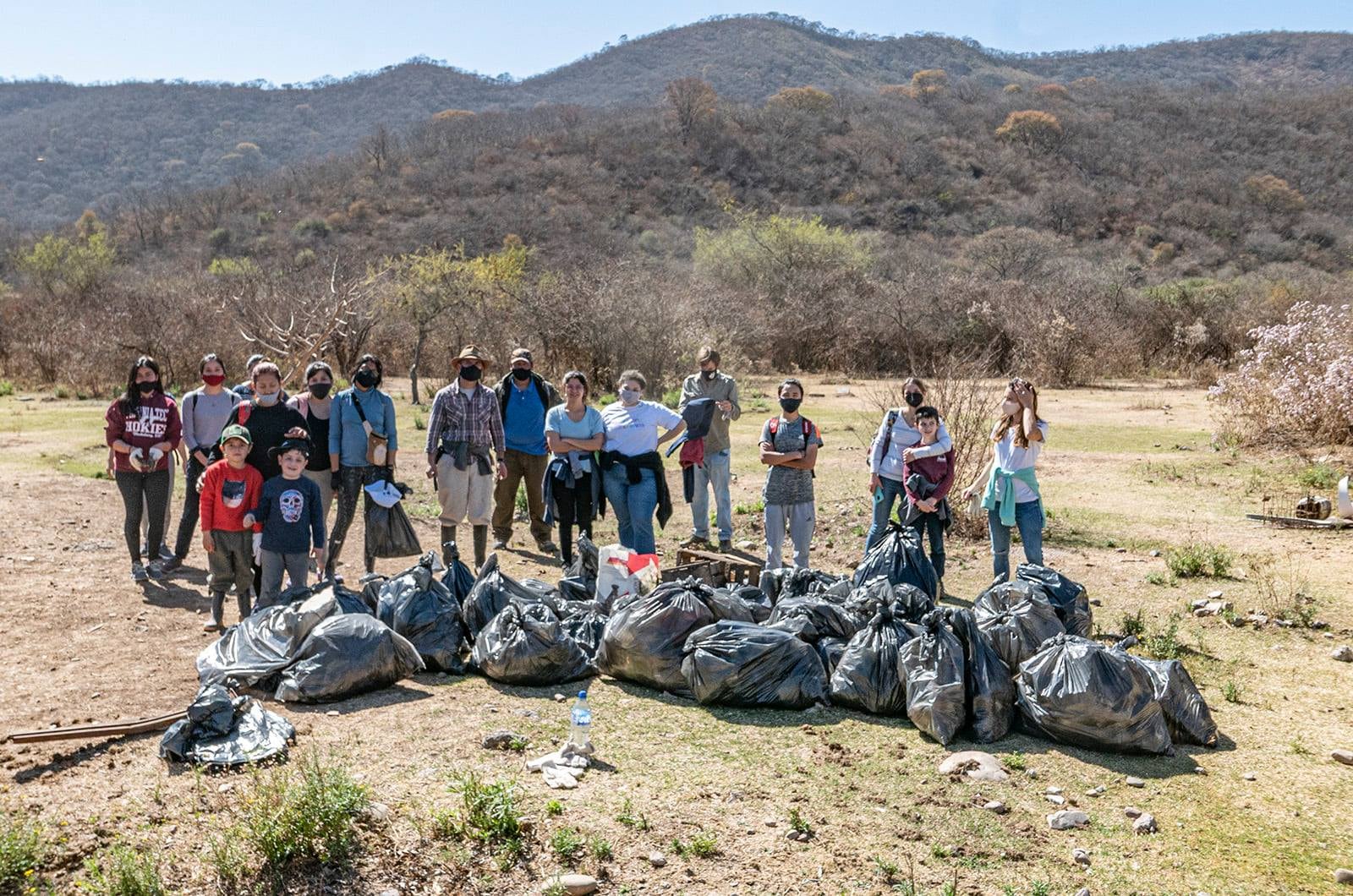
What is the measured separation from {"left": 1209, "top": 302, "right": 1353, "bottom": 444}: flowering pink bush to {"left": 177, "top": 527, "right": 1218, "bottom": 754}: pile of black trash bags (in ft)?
29.8

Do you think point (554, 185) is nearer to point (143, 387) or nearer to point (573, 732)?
point (143, 387)

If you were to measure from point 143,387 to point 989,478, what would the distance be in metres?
5.95

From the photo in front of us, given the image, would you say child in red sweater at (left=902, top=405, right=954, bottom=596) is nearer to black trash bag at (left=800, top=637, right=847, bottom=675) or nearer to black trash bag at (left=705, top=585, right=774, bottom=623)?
black trash bag at (left=705, top=585, right=774, bottom=623)

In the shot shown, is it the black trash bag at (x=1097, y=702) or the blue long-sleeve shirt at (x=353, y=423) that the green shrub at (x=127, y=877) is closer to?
the black trash bag at (x=1097, y=702)

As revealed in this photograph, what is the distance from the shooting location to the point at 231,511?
634 cm

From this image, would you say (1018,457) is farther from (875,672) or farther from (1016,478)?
(875,672)

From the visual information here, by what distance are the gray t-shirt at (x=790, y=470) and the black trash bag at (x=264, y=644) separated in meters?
3.21

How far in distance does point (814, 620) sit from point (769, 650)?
56cm

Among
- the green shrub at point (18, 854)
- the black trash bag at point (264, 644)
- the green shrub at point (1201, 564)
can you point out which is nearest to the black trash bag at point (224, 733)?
the black trash bag at point (264, 644)

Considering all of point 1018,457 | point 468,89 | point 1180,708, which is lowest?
point 1180,708

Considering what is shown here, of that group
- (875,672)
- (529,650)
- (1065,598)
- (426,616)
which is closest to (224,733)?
(426,616)

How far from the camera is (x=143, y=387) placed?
7.64 metres

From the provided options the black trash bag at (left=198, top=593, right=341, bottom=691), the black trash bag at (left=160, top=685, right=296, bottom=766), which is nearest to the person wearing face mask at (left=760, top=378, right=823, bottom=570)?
the black trash bag at (left=198, top=593, right=341, bottom=691)

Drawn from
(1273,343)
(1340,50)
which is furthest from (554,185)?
(1340,50)
